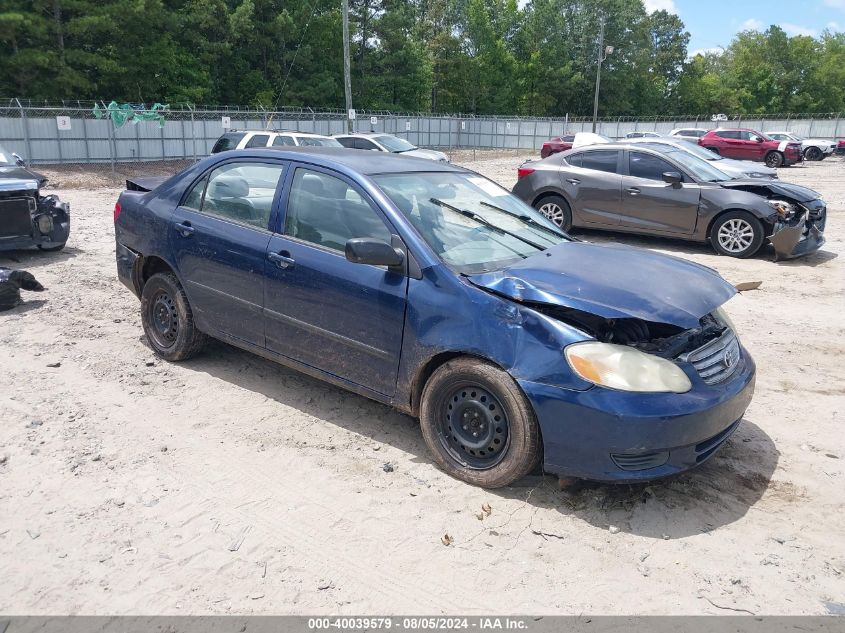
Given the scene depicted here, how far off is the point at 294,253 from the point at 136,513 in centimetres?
178

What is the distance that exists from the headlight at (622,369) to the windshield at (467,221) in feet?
2.78

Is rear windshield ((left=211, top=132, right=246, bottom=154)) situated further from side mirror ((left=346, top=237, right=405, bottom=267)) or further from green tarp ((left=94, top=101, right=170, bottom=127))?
side mirror ((left=346, top=237, right=405, bottom=267))

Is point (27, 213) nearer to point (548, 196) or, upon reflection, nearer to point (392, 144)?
point (548, 196)

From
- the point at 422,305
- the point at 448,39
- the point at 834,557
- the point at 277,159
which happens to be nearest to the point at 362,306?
the point at 422,305

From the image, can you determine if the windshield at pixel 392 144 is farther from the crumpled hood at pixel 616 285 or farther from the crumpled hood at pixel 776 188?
the crumpled hood at pixel 616 285

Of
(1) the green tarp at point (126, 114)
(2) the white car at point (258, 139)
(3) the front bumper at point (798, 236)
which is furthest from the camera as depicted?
(1) the green tarp at point (126, 114)

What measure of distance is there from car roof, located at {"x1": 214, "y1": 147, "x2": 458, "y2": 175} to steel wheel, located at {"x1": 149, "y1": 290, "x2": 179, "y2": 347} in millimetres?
1246

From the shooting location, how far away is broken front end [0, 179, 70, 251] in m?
8.56

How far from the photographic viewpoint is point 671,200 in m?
10.5

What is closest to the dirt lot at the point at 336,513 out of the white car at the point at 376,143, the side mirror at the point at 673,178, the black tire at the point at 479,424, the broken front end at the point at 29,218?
the black tire at the point at 479,424

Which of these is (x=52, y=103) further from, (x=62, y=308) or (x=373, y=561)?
(x=373, y=561)

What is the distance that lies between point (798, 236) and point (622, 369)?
7.78 metres

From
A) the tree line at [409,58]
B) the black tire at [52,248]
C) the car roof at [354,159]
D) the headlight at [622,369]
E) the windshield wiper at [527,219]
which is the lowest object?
the black tire at [52,248]

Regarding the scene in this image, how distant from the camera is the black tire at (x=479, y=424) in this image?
11.4 feet
